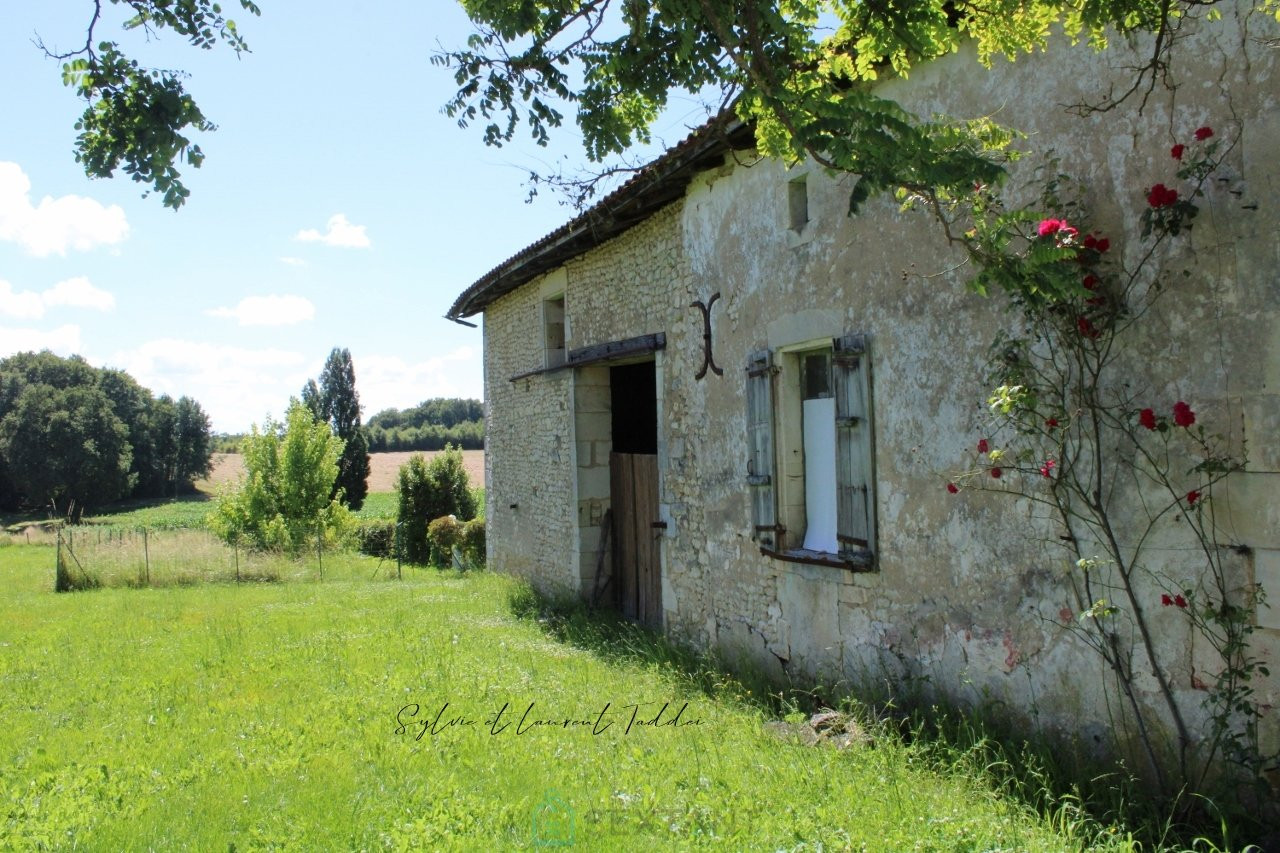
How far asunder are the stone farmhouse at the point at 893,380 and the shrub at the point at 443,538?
11.5 meters

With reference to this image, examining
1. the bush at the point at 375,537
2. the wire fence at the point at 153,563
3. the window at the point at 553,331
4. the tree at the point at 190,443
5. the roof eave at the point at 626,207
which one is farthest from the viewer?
the tree at the point at 190,443

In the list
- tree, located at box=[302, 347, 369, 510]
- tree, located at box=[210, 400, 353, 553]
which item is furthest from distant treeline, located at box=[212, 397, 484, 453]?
tree, located at box=[210, 400, 353, 553]

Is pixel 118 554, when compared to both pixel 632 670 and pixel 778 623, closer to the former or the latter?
pixel 632 670

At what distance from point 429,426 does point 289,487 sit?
5872 cm

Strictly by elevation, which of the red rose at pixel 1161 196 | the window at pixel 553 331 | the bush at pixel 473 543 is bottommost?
the bush at pixel 473 543

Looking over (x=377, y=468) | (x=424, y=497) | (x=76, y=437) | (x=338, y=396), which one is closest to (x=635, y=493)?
(x=424, y=497)

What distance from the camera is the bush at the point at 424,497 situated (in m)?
24.7

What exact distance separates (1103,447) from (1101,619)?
2.71ft

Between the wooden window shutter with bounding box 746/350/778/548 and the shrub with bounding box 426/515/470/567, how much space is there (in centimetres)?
1480

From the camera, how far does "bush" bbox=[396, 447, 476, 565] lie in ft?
81.0

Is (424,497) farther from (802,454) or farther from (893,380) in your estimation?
(893,380)

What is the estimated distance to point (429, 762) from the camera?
16.3ft

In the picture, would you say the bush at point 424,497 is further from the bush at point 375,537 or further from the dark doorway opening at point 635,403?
the dark doorway opening at point 635,403

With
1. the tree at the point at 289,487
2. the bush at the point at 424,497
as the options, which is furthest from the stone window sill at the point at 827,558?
the tree at the point at 289,487
